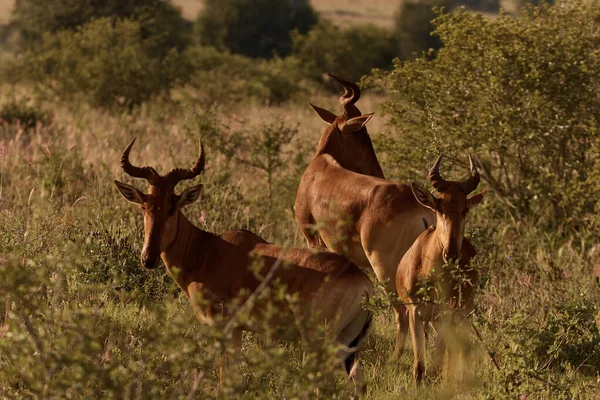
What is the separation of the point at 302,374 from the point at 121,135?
1332 centimetres

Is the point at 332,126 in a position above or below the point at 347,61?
above

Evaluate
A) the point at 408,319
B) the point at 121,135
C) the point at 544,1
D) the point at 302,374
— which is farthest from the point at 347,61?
the point at 302,374

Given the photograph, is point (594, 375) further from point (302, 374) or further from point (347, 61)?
point (347, 61)

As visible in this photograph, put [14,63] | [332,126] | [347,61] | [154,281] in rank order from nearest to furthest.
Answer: [154,281] < [332,126] < [14,63] < [347,61]

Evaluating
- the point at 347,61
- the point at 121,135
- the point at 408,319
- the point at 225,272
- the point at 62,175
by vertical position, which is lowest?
the point at 347,61

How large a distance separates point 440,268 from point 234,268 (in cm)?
139

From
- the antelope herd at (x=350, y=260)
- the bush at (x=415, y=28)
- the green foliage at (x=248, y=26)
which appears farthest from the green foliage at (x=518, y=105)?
the bush at (x=415, y=28)

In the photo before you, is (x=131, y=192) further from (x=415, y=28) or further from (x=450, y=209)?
(x=415, y=28)

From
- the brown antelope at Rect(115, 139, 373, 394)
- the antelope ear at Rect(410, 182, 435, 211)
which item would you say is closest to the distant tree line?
the antelope ear at Rect(410, 182, 435, 211)

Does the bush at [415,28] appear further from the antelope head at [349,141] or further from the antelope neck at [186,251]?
the antelope neck at [186,251]

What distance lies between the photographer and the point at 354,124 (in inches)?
359

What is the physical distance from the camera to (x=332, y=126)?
9.37 m

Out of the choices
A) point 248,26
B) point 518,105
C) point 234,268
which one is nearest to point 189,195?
point 234,268

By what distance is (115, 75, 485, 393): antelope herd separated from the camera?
611 centimetres
